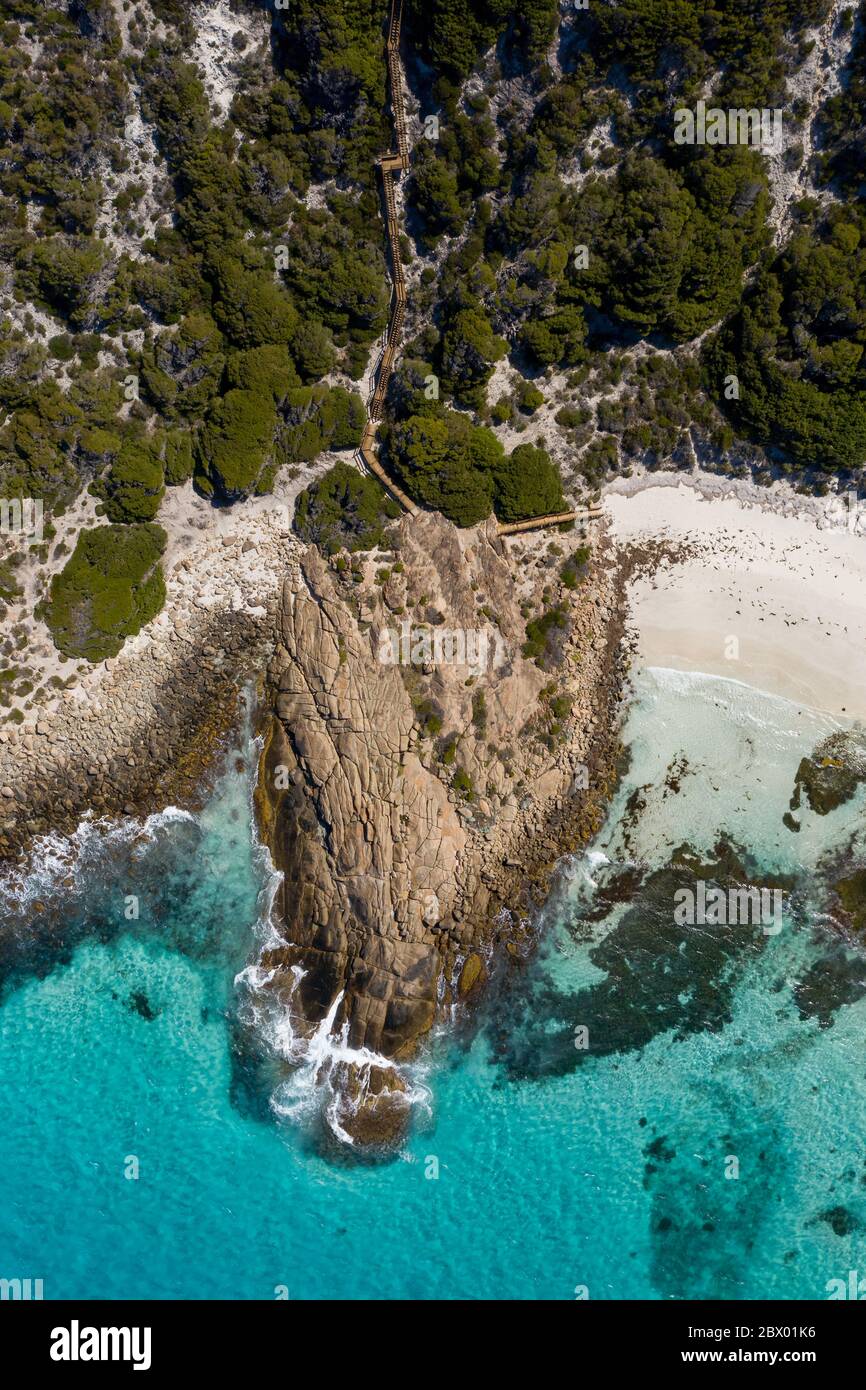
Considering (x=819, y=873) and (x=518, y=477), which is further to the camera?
(x=819, y=873)

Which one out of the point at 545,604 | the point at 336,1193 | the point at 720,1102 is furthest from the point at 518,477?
the point at 336,1193

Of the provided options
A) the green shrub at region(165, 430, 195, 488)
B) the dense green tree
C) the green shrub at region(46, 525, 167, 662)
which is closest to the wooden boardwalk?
the dense green tree
